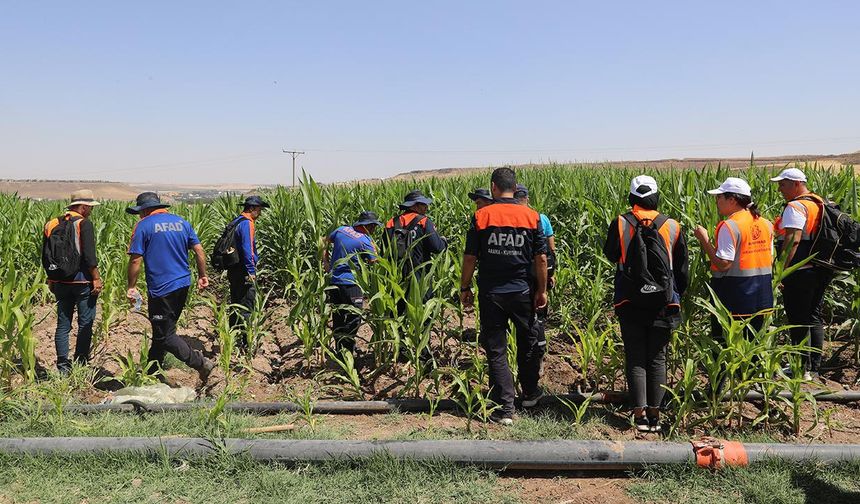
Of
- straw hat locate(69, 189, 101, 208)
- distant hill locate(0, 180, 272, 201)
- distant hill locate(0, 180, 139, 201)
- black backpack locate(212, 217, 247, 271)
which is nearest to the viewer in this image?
Result: straw hat locate(69, 189, 101, 208)

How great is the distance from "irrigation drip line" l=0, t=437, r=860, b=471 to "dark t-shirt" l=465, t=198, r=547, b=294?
4.05 ft

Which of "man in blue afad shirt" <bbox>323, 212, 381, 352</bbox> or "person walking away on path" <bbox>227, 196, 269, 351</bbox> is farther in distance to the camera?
"person walking away on path" <bbox>227, 196, 269, 351</bbox>

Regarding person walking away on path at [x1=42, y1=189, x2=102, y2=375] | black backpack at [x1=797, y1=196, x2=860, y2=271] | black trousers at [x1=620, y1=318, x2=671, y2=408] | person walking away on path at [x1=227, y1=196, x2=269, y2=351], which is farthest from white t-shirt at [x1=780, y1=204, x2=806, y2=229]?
person walking away on path at [x1=42, y1=189, x2=102, y2=375]

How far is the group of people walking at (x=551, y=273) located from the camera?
3.81m

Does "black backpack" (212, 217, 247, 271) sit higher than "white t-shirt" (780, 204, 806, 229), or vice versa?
"white t-shirt" (780, 204, 806, 229)

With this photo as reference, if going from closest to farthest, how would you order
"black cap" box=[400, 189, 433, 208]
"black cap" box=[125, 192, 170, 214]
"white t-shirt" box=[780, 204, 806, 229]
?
"white t-shirt" box=[780, 204, 806, 229], "black cap" box=[125, 192, 170, 214], "black cap" box=[400, 189, 433, 208]

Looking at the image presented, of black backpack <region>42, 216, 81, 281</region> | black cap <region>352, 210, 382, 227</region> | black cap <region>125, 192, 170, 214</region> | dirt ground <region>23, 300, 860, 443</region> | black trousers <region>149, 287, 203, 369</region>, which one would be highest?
black cap <region>125, 192, 170, 214</region>

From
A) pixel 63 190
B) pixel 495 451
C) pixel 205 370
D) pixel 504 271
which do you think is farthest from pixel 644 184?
pixel 63 190

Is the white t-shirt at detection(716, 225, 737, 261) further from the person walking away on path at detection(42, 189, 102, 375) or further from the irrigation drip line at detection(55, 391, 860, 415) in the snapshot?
the person walking away on path at detection(42, 189, 102, 375)

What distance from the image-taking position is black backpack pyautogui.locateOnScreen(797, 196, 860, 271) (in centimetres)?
464

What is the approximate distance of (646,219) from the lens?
12.3 feet

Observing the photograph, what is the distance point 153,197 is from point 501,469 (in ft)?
13.4

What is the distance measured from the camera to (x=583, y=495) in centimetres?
312

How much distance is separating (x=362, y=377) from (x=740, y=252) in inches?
130
